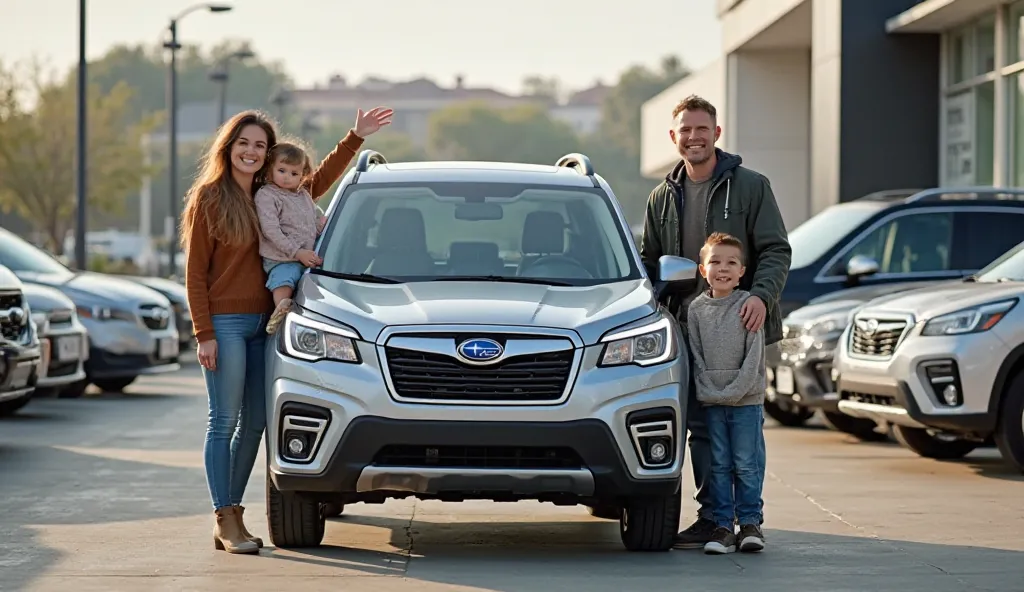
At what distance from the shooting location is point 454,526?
31.4ft

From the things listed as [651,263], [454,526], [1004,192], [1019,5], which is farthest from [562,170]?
[1019,5]

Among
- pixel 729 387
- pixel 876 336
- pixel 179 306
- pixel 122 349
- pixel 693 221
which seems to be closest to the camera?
pixel 729 387

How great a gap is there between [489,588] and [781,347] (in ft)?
24.4

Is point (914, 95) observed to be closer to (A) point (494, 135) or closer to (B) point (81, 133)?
(B) point (81, 133)

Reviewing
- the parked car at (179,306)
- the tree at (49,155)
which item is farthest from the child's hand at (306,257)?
the tree at (49,155)

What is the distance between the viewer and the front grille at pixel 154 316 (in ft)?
63.2

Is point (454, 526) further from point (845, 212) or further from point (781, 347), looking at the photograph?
point (845, 212)

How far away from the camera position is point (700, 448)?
29.5 feet

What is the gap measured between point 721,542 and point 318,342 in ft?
6.66

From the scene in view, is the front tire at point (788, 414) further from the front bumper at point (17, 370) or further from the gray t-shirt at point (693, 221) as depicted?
the gray t-shirt at point (693, 221)

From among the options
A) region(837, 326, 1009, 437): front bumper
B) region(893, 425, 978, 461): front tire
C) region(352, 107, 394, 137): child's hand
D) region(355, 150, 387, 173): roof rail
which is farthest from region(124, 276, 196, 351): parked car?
region(352, 107, 394, 137): child's hand

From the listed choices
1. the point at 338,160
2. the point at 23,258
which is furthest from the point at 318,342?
the point at 23,258

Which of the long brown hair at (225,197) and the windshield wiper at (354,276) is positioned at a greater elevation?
the long brown hair at (225,197)

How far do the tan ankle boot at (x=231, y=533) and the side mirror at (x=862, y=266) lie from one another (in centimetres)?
761
